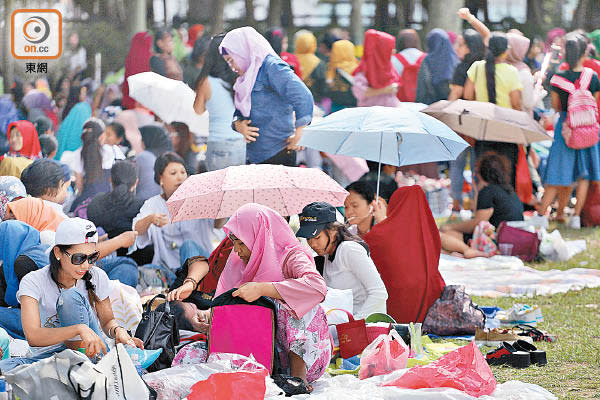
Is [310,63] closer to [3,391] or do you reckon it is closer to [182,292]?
[182,292]

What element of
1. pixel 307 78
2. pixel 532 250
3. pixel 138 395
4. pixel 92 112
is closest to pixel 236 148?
pixel 92 112

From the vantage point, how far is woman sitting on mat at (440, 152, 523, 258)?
8695 millimetres

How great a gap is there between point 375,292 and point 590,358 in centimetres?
118

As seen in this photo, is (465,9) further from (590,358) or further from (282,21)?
(590,358)

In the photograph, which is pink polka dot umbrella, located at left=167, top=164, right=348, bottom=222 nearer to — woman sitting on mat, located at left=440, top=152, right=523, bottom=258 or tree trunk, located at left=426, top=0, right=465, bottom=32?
woman sitting on mat, located at left=440, top=152, right=523, bottom=258

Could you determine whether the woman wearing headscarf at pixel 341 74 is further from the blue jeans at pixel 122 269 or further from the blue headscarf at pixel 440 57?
the blue jeans at pixel 122 269

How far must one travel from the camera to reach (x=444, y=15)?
10.8 meters

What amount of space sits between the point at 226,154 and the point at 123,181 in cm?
87

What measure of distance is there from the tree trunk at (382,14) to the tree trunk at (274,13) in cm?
120

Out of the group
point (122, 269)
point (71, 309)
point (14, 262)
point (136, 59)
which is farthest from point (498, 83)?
point (71, 309)

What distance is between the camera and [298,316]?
453 centimetres

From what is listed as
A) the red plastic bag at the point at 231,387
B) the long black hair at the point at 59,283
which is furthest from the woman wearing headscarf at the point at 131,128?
the red plastic bag at the point at 231,387

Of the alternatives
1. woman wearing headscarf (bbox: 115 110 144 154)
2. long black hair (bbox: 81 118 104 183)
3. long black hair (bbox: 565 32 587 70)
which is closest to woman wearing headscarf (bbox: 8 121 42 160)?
long black hair (bbox: 81 118 104 183)

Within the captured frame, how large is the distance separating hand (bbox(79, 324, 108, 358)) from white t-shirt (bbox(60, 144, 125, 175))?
4.50m
